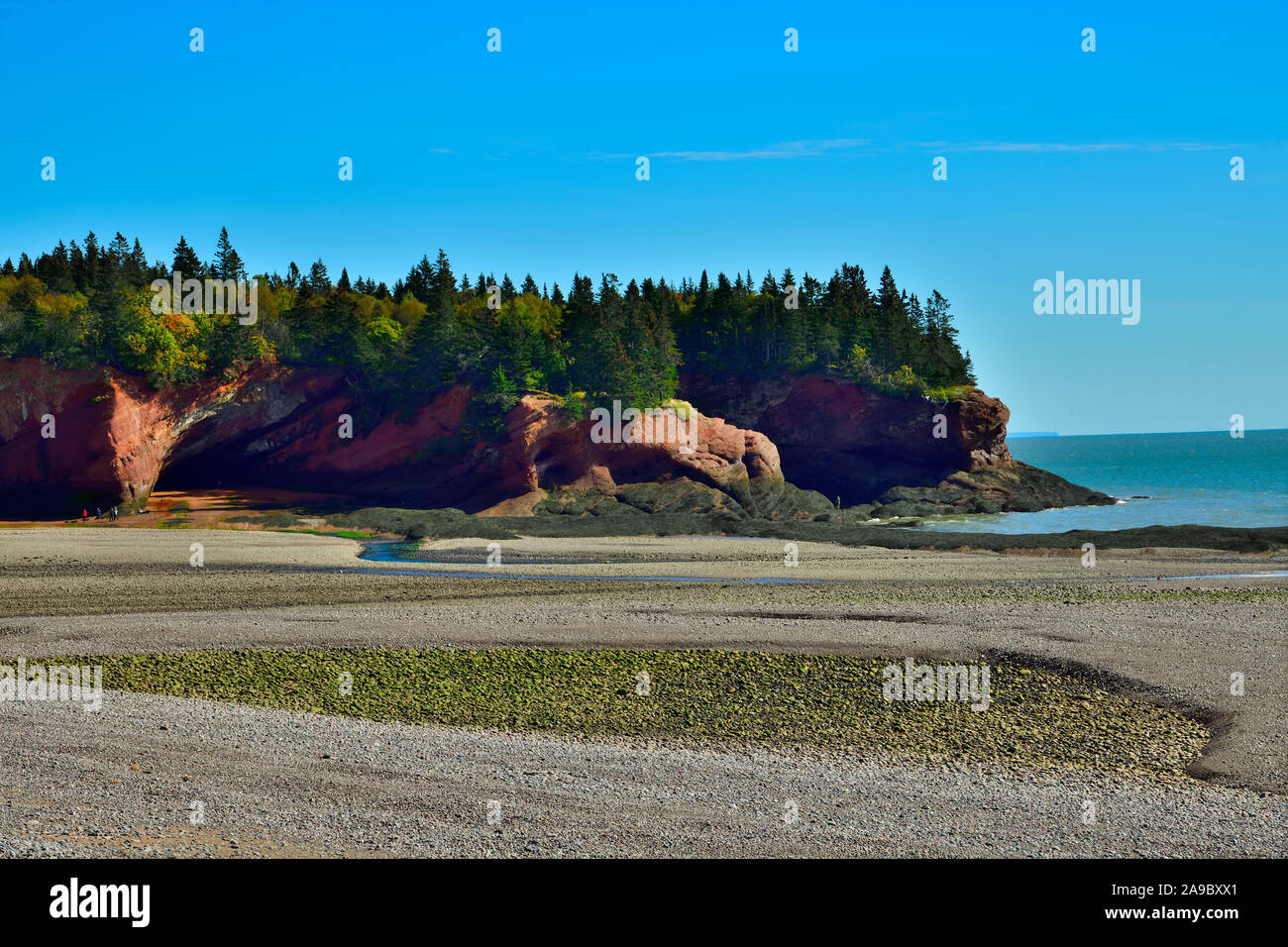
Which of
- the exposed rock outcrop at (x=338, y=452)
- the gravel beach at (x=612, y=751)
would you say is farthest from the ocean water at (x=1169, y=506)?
the gravel beach at (x=612, y=751)

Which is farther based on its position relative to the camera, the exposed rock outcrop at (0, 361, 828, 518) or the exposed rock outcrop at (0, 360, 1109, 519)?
the exposed rock outcrop at (0, 360, 1109, 519)

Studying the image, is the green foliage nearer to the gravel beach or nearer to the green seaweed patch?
the gravel beach

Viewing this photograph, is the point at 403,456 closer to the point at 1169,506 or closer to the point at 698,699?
the point at 698,699

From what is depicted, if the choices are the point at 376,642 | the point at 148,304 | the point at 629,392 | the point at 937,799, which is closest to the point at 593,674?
the point at 376,642

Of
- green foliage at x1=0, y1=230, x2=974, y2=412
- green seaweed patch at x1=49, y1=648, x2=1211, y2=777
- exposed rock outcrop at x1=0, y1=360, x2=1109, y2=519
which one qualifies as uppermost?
green foliage at x1=0, y1=230, x2=974, y2=412

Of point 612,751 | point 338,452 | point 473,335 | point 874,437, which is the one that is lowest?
point 612,751

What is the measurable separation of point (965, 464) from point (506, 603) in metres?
66.5

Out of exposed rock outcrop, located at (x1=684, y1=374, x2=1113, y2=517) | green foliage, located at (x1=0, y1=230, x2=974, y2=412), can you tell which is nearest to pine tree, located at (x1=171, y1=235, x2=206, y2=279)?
green foliage, located at (x1=0, y1=230, x2=974, y2=412)

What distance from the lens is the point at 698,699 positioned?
19.8 m

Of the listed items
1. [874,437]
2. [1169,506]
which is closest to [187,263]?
[874,437]

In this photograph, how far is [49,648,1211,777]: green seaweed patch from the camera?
1678 centimetres

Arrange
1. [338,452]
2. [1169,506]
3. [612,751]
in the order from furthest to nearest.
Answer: [1169,506]
[338,452]
[612,751]

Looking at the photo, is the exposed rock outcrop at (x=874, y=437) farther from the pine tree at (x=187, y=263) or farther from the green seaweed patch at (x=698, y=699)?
the green seaweed patch at (x=698, y=699)

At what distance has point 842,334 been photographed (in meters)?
94.5
